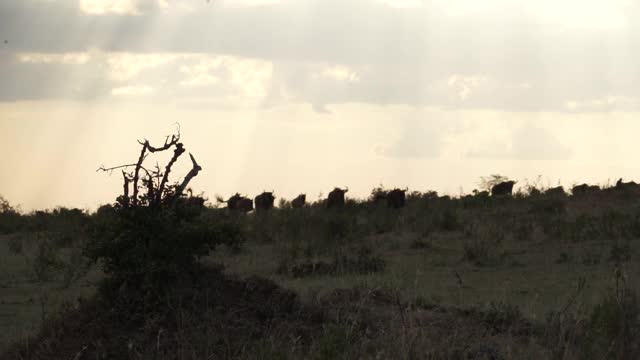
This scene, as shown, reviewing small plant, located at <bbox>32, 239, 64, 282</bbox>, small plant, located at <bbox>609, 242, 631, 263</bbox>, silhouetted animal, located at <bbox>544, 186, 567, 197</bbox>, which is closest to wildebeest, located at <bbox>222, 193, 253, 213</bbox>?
silhouetted animal, located at <bbox>544, 186, 567, 197</bbox>

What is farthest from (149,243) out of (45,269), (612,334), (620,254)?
(620,254)

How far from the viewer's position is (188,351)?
30.1ft

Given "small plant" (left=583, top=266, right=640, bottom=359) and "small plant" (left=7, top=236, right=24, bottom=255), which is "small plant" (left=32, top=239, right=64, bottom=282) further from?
"small plant" (left=583, top=266, right=640, bottom=359)

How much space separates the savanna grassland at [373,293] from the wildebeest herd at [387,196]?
4021mm

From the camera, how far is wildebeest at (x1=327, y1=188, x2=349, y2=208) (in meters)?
33.5

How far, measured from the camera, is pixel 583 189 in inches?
1387

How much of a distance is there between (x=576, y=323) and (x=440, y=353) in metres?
Answer: 1.50

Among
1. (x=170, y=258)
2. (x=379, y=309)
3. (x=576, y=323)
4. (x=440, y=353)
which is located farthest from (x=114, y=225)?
(x=576, y=323)

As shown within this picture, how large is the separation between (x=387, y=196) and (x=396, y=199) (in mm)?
761

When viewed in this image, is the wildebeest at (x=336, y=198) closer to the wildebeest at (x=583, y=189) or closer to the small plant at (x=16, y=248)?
the wildebeest at (x=583, y=189)

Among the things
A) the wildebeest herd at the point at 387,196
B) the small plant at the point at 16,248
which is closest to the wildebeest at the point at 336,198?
the wildebeest herd at the point at 387,196

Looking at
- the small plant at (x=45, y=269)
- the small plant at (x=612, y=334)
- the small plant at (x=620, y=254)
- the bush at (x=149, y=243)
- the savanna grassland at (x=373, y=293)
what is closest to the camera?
the small plant at (x=612, y=334)

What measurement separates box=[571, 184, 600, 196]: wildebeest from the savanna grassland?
4.88 metres

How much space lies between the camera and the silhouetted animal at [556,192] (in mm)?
33844
